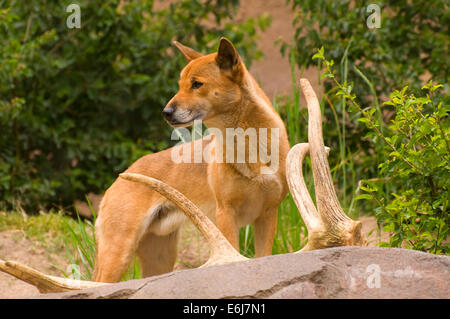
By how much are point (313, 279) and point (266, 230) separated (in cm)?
183

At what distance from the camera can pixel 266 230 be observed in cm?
400

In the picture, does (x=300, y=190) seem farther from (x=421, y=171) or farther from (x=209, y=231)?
(x=421, y=171)

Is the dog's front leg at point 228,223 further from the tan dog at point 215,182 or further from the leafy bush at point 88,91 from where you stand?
the leafy bush at point 88,91

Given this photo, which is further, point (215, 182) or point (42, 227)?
point (42, 227)

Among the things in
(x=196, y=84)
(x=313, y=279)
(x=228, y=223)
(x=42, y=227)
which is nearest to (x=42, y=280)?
(x=313, y=279)

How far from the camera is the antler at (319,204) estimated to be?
2.65 m

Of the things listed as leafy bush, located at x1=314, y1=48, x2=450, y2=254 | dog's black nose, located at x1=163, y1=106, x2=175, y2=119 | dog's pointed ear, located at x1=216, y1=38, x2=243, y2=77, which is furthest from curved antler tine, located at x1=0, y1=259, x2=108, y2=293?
dog's pointed ear, located at x1=216, y1=38, x2=243, y2=77

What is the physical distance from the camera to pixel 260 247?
4.02 m

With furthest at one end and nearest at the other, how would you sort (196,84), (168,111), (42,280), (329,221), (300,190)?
(196,84), (168,111), (300,190), (329,221), (42,280)

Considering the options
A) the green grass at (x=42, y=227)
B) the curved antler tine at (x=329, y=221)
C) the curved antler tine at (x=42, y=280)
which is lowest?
the green grass at (x=42, y=227)

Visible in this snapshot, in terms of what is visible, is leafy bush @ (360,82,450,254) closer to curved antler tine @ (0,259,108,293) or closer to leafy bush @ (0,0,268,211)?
curved antler tine @ (0,259,108,293)

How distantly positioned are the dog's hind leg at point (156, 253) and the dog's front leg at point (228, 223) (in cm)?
65

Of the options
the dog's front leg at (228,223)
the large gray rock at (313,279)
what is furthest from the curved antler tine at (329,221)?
the dog's front leg at (228,223)

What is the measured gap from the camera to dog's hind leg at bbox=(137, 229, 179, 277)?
14.4ft
